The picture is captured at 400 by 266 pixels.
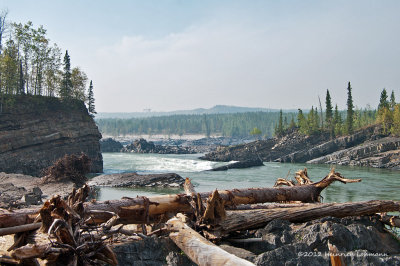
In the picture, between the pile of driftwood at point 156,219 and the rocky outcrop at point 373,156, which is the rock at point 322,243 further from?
the rocky outcrop at point 373,156

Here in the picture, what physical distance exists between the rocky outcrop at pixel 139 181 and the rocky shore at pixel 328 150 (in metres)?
36.5

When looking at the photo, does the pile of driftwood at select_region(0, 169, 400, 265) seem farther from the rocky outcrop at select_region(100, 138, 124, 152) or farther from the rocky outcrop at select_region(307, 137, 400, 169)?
the rocky outcrop at select_region(100, 138, 124, 152)

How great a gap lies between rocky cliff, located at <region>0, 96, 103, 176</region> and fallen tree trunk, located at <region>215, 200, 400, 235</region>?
3788 cm

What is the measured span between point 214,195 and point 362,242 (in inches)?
127

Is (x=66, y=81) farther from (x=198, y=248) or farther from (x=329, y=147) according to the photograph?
(x=198, y=248)

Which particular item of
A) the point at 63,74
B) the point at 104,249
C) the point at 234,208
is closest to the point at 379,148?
the point at 63,74

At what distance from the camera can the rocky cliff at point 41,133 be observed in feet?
135

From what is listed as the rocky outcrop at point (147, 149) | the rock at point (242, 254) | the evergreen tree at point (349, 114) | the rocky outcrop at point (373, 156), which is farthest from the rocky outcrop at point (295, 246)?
the rocky outcrop at point (147, 149)

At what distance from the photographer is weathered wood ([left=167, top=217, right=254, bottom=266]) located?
4.96m

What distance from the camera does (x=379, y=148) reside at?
199ft

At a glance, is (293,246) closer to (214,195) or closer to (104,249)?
(214,195)

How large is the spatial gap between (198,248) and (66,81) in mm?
57353

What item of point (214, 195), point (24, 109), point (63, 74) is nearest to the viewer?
point (214, 195)

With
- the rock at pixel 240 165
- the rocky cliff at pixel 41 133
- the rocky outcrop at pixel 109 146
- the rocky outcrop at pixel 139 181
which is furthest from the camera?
the rocky outcrop at pixel 109 146
